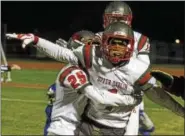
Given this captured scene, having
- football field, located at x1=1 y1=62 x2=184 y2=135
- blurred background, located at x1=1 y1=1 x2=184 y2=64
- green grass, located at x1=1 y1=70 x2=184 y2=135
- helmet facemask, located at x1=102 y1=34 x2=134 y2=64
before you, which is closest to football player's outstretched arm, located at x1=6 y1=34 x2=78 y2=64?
helmet facemask, located at x1=102 y1=34 x2=134 y2=64

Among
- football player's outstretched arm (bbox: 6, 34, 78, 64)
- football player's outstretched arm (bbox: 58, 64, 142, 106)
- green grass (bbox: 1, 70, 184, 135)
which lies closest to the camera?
football player's outstretched arm (bbox: 58, 64, 142, 106)

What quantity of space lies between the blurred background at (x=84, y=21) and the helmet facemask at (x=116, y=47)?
29.3 meters

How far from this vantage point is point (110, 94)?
12.9 ft

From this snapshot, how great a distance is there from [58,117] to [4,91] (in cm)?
1250

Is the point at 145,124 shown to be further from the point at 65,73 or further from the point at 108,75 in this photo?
the point at 65,73

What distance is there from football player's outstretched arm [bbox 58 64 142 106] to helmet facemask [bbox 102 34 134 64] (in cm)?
24

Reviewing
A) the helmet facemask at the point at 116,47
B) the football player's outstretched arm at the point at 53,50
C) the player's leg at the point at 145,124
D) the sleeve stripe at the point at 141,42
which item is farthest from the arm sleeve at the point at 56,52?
the player's leg at the point at 145,124

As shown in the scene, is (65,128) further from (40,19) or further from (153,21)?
(40,19)

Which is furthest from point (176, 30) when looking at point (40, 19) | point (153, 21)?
point (40, 19)

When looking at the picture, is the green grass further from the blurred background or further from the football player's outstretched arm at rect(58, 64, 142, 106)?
the blurred background

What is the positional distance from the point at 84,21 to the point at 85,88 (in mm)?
35545

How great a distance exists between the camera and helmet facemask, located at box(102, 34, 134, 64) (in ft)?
12.8

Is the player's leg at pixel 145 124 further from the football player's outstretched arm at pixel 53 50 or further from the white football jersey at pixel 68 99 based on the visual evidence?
the football player's outstretched arm at pixel 53 50

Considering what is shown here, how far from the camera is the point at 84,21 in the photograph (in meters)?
39.2
